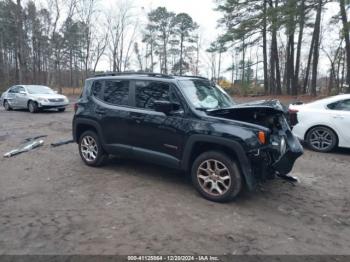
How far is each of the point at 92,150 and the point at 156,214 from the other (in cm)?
249

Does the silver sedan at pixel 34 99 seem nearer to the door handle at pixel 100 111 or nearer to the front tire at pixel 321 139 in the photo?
the door handle at pixel 100 111

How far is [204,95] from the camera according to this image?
4.98 metres

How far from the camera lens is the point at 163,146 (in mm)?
4742

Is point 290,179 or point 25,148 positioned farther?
point 25,148

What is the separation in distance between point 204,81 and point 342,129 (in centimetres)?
375

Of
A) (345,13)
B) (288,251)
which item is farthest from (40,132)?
(345,13)

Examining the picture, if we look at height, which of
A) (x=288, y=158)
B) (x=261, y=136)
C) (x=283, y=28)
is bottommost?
(x=288, y=158)

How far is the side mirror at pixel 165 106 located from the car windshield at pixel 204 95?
0.87 feet

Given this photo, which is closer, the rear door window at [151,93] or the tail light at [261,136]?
the tail light at [261,136]

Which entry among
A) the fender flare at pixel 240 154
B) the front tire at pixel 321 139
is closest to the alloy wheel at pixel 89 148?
the fender flare at pixel 240 154

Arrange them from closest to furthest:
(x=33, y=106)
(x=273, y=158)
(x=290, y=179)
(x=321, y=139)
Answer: (x=273, y=158)
(x=290, y=179)
(x=321, y=139)
(x=33, y=106)

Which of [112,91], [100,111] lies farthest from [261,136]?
[100,111]

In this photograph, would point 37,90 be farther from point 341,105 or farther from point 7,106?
point 341,105

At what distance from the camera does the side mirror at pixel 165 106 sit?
4434mm
